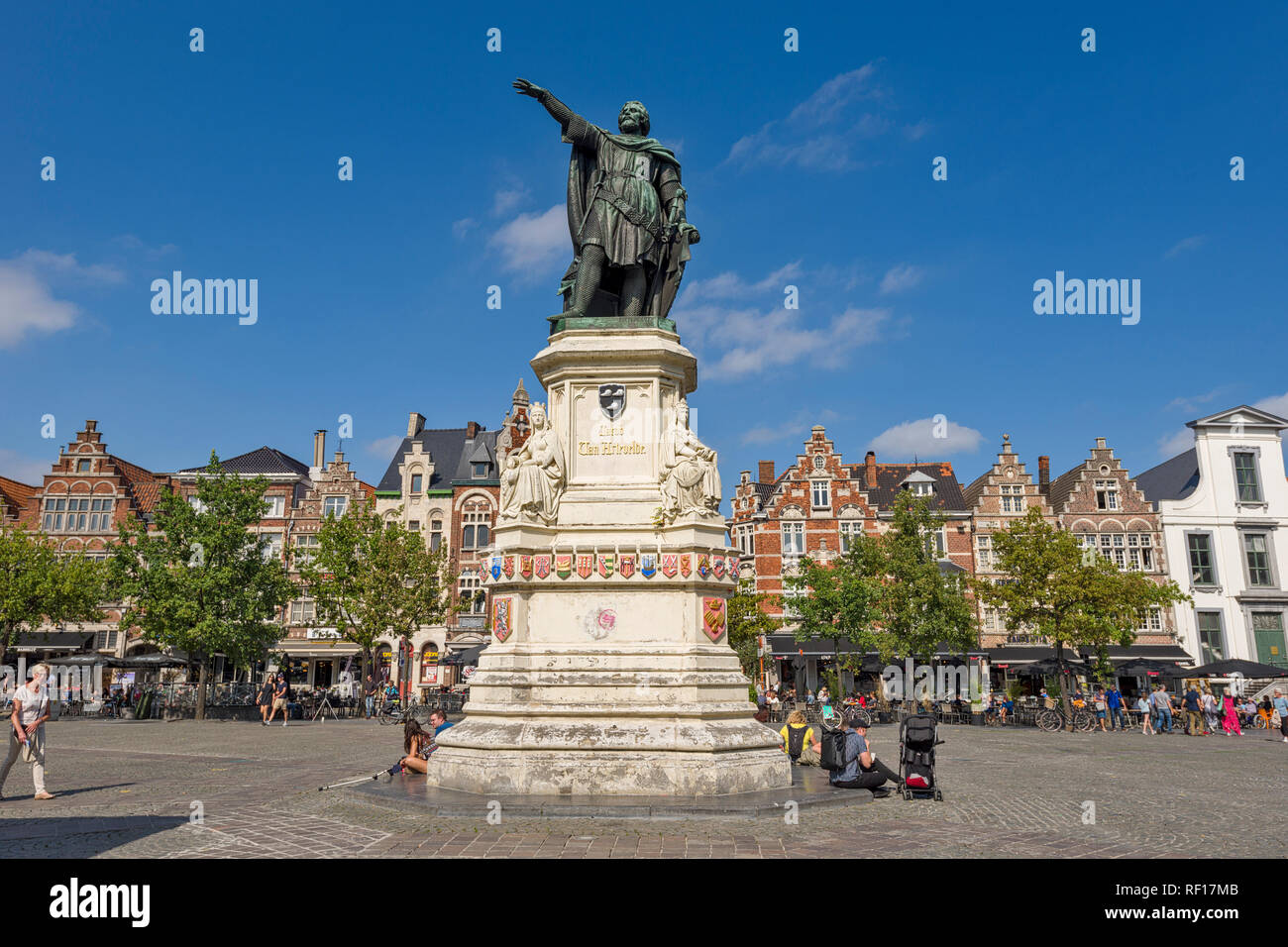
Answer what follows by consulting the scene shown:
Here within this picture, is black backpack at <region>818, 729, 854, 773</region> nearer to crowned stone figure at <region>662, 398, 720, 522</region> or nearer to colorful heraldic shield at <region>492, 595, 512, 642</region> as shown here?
crowned stone figure at <region>662, 398, 720, 522</region>

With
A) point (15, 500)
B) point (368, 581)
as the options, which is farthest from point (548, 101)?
point (15, 500)

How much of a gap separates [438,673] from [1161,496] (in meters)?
44.4

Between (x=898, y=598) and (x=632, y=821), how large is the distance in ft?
98.1

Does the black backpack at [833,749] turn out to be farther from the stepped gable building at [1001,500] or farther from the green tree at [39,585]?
the stepped gable building at [1001,500]

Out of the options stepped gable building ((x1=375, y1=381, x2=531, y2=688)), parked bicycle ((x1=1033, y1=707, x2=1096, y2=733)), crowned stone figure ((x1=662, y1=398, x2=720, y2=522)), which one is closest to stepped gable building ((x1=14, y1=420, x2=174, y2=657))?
stepped gable building ((x1=375, y1=381, x2=531, y2=688))

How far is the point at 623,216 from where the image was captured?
12430 millimetres

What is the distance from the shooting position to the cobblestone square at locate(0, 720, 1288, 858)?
7465mm

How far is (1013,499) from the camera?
51656 mm

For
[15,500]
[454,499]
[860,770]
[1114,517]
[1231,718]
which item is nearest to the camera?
[860,770]

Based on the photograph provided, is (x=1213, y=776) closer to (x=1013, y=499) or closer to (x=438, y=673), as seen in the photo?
(x=1013, y=499)

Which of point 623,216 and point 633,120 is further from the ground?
point 633,120

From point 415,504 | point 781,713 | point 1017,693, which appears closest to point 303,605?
point 415,504

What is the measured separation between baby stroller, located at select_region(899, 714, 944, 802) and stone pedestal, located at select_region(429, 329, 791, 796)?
160cm

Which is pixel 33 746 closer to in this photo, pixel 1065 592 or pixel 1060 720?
pixel 1060 720
